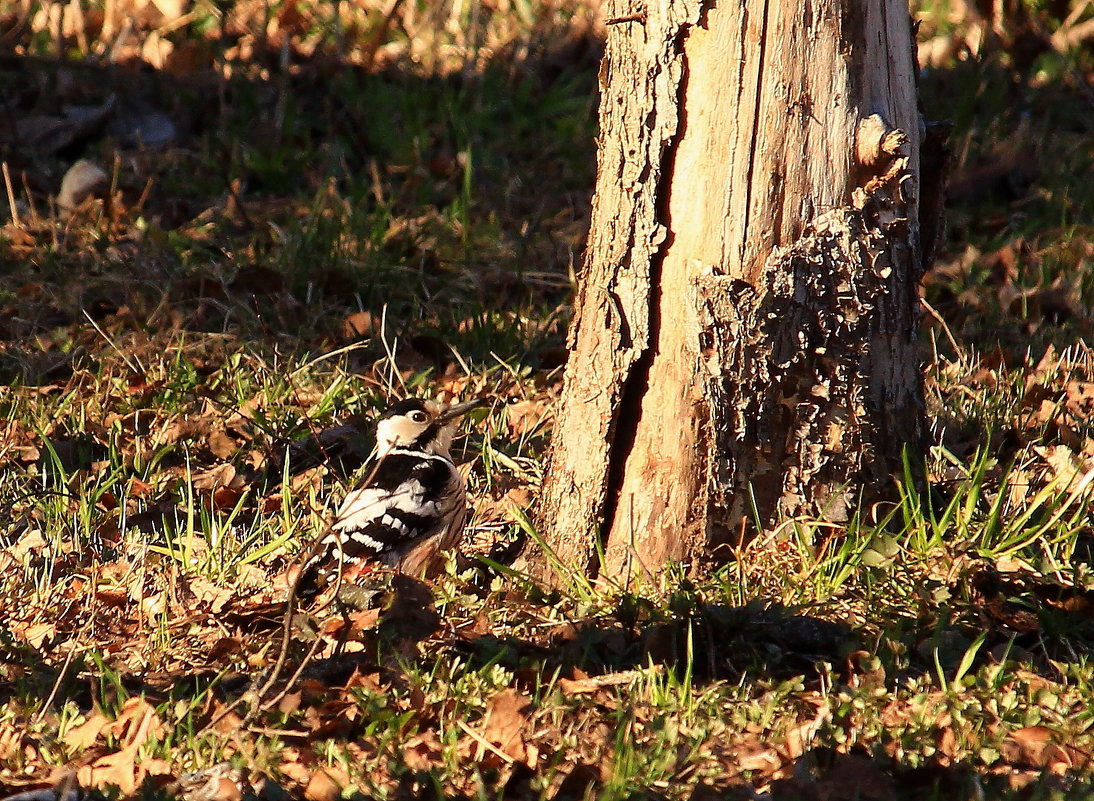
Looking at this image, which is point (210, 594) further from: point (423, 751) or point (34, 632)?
point (423, 751)

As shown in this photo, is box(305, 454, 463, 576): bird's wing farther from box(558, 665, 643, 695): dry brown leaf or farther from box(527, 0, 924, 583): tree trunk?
box(558, 665, 643, 695): dry brown leaf

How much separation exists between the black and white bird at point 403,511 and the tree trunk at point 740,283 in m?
0.61

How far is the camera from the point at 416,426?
Answer: 560 cm

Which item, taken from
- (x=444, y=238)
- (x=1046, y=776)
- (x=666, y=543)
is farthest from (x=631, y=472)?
(x=444, y=238)

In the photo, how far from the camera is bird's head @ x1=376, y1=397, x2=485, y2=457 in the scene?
5.59 metres

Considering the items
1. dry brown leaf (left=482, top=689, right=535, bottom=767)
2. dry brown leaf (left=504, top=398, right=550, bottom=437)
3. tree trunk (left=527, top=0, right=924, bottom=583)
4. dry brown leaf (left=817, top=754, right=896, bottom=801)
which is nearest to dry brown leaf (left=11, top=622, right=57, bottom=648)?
dry brown leaf (left=482, top=689, right=535, bottom=767)

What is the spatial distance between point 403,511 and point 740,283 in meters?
1.63

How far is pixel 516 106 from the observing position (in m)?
9.36

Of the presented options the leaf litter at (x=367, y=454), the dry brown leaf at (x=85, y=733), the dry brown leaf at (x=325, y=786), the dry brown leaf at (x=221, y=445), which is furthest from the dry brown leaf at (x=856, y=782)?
the dry brown leaf at (x=221, y=445)

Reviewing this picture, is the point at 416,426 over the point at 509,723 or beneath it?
over

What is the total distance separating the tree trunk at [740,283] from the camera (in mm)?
4352

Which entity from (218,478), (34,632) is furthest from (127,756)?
(218,478)

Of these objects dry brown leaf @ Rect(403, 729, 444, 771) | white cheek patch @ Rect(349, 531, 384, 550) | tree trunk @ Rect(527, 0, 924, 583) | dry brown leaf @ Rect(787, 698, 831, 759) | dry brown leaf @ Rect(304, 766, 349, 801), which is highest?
tree trunk @ Rect(527, 0, 924, 583)

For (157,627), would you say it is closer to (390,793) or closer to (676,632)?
(390,793)
